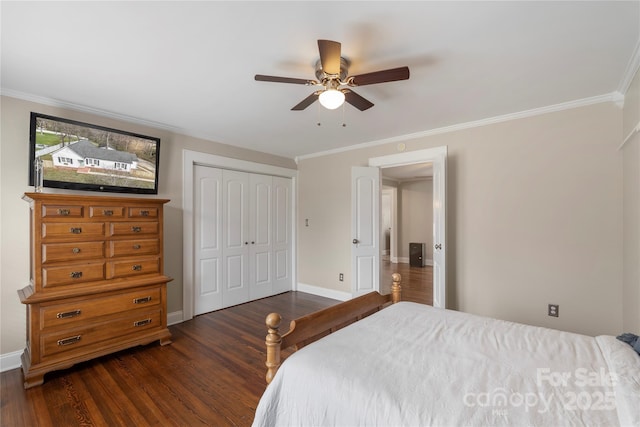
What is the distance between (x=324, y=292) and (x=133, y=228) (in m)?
3.00

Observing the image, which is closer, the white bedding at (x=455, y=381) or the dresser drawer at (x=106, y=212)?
the white bedding at (x=455, y=381)

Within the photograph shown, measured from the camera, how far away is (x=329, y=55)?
1.66 metres

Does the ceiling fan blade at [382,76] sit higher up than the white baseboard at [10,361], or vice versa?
the ceiling fan blade at [382,76]

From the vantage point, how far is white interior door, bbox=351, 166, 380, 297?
4.02 m

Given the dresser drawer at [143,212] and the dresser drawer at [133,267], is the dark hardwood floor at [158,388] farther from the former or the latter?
the dresser drawer at [143,212]

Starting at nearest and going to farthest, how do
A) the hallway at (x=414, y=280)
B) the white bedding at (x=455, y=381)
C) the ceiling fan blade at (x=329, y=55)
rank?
the white bedding at (x=455, y=381) < the ceiling fan blade at (x=329, y=55) < the hallway at (x=414, y=280)

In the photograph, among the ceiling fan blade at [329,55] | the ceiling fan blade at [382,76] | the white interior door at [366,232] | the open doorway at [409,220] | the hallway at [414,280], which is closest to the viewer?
→ the ceiling fan blade at [329,55]

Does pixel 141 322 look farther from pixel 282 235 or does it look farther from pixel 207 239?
Answer: pixel 282 235

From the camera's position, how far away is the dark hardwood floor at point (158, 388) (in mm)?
1894

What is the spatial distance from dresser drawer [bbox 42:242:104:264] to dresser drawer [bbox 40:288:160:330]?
38 cm

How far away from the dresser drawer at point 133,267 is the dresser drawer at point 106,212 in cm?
45

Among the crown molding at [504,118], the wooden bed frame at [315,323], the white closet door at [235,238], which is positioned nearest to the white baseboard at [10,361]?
the white closet door at [235,238]

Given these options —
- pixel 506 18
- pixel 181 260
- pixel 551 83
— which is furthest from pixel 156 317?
pixel 551 83

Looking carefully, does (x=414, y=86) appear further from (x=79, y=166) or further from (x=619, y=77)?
(x=79, y=166)
